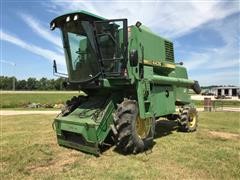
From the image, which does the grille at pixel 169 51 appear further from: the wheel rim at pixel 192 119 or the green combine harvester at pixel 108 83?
the wheel rim at pixel 192 119

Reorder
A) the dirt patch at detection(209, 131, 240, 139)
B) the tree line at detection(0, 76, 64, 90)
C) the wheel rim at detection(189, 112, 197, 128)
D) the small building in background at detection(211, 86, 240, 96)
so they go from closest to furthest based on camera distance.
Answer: the dirt patch at detection(209, 131, 240, 139) → the wheel rim at detection(189, 112, 197, 128) → the small building in background at detection(211, 86, 240, 96) → the tree line at detection(0, 76, 64, 90)

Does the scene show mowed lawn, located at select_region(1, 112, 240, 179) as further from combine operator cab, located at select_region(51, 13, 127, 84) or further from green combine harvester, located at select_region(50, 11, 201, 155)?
combine operator cab, located at select_region(51, 13, 127, 84)

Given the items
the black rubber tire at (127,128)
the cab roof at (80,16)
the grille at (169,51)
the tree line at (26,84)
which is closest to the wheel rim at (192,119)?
the grille at (169,51)

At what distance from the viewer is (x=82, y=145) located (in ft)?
22.8

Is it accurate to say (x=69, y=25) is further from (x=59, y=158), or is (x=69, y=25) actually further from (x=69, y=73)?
(x=59, y=158)

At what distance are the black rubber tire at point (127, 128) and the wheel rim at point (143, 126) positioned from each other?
41 cm

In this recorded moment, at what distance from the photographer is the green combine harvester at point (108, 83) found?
264 inches

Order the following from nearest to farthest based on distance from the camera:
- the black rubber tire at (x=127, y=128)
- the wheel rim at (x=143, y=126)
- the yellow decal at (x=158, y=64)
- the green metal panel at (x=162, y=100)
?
the black rubber tire at (x=127, y=128) → the wheel rim at (x=143, y=126) → the yellow decal at (x=158, y=64) → the green metal panel at (x=162, y=100)

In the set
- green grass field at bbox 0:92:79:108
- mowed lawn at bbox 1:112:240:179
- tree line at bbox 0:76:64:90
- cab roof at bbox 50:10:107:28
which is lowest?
mowed lawn at bbox 1:112:240:179

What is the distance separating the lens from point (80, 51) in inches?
303

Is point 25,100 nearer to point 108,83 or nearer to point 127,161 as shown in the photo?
point 108,83

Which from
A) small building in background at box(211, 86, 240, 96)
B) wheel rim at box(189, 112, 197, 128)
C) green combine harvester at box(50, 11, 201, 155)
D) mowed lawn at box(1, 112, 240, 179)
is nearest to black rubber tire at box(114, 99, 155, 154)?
green combine harvester at box(50, 11, 201, 155)

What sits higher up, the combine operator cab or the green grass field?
the combine operator cab

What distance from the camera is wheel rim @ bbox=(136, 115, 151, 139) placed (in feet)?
24.1
